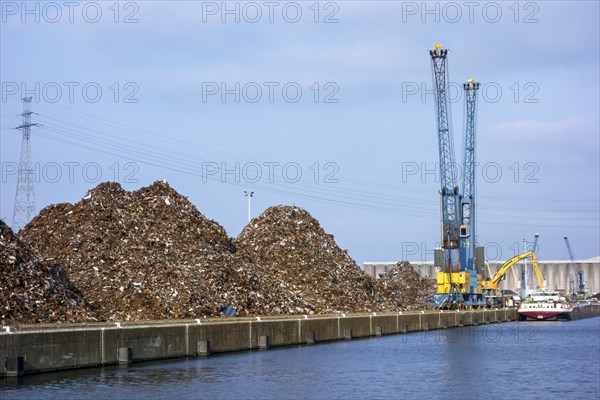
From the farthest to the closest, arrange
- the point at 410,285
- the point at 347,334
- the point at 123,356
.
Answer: the point at 410,285 < the point at 347,334 < the point at 123,356

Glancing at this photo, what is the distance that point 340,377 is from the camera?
125 ft

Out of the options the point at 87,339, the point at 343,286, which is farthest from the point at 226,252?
the point at 87,339

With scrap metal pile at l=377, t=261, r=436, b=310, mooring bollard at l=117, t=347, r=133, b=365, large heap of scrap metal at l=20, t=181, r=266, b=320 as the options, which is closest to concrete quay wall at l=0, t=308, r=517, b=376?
mooring bollard at l=117, t=347, r=133, b=365

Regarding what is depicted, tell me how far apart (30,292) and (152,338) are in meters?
6.13

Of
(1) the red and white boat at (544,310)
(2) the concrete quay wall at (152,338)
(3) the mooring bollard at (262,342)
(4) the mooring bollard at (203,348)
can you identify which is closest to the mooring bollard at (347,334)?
(2) the concrete quay wall at (152,338)

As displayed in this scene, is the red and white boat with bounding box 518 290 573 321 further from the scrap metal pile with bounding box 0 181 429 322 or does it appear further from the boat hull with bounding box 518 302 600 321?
the scrap metal pile with bounding box 0 181 429 322

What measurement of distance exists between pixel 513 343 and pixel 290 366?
26893mm

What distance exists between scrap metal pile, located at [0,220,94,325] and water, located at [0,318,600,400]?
502 cm

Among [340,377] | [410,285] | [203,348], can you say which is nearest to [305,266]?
[203,348]

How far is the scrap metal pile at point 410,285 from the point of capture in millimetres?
117000

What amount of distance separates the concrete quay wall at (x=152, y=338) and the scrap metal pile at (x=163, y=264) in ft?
11.4

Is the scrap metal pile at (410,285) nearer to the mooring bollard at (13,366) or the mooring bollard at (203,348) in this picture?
the mooring bollard at (203,348)

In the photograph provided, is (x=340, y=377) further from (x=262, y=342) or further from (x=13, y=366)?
(x=13, y=366)

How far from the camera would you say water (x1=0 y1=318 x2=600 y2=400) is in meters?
32.4
